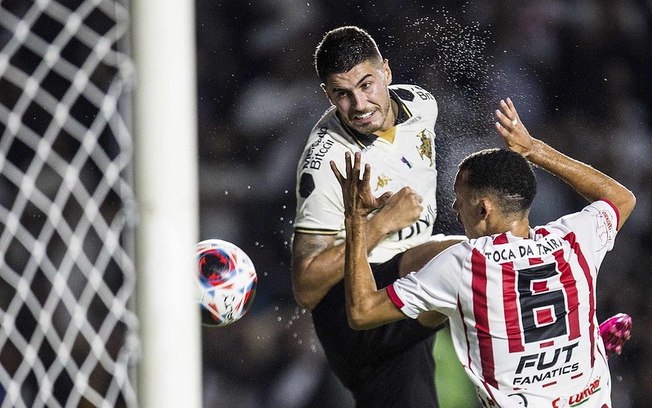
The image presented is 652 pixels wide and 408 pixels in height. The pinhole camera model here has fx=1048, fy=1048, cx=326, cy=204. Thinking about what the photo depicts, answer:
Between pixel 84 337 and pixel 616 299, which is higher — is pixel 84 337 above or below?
above

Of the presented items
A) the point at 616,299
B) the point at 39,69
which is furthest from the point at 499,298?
the point at 39,69

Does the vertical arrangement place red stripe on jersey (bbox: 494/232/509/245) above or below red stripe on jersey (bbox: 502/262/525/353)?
above

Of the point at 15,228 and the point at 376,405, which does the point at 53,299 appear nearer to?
the point at 15,228

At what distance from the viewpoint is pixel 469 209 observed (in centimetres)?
306

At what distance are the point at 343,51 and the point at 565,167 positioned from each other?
84 cm

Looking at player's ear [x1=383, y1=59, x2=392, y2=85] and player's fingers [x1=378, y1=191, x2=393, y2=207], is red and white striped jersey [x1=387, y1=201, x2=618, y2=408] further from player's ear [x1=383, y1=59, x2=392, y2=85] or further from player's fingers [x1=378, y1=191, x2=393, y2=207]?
player's ear [x1=383, y1=59, x2=392, y2=85]

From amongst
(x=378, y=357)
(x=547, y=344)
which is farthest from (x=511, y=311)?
(x=378, y=357)

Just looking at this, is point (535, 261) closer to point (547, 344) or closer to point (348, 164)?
point (547, 344)

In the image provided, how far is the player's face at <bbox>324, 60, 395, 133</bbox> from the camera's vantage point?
3447mm

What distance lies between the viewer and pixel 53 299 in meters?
3.45

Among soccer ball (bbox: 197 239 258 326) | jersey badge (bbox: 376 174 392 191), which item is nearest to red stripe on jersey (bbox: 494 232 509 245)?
jersey badge (bbox: 376 174 392 191)

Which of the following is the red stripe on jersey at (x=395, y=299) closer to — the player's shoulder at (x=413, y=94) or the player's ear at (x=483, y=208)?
the player's ear at (x=483, y=208)

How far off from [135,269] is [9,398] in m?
1.81

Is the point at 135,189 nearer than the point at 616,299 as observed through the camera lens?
Yes
